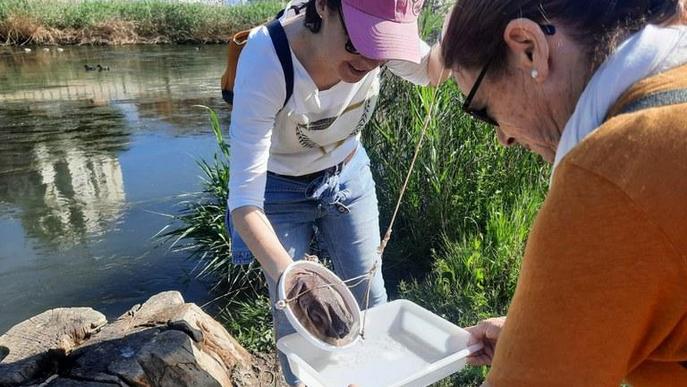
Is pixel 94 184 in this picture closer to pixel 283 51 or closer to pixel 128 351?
pixel 128 351

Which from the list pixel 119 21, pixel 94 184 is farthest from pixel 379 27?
pixel 119 21

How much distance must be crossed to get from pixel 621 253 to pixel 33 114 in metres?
9.84

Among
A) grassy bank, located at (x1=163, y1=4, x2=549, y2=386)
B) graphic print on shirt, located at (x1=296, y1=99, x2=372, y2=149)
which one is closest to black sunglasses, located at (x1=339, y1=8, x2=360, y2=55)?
graphic print on shirt, located at (x1=296, y1=99, x2=372, y2=149)

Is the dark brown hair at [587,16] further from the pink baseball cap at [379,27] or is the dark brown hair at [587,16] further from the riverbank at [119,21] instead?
the riverbank at [119,21]

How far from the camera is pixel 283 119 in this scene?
1.79m

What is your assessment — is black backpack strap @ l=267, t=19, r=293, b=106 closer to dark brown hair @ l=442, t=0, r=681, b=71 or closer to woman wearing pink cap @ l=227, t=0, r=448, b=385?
woman wearing pink cap @ l=227, t=0, r=448, b=385

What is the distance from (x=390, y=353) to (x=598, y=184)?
1.15 meters

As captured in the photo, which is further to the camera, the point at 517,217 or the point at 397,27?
the point at 517,217

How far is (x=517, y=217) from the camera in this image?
9.55ft

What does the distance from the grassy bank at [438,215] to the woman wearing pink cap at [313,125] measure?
0.85 m

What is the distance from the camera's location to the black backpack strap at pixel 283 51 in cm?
167

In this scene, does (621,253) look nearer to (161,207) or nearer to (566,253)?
(566,253)

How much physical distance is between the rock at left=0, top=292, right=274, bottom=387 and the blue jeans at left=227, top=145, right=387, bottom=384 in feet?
1.52

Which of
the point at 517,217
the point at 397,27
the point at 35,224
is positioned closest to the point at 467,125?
the point at 517,217
